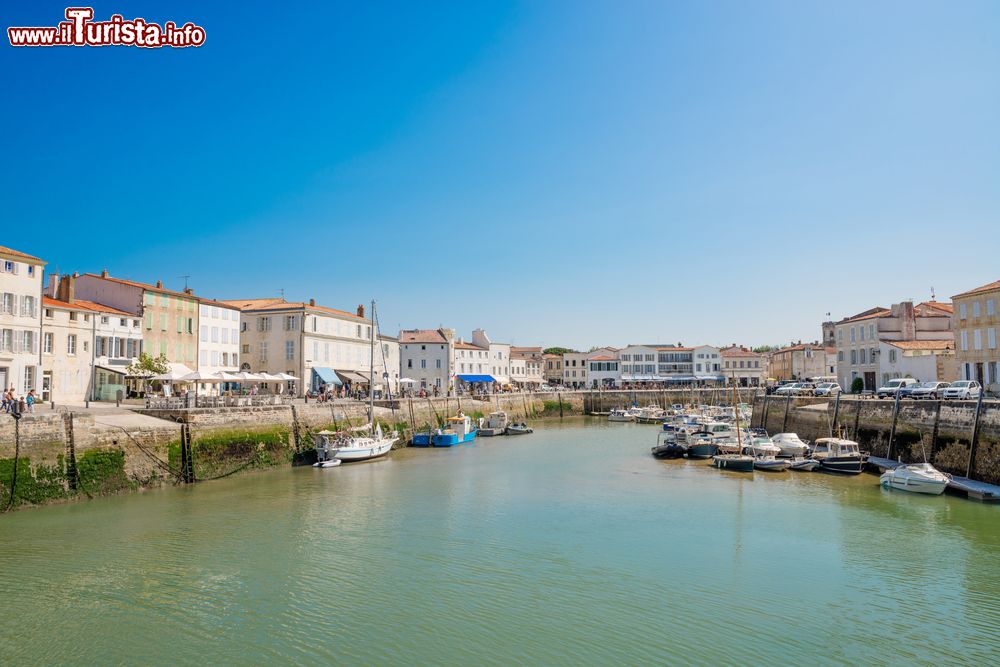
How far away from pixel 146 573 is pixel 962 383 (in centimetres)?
4234

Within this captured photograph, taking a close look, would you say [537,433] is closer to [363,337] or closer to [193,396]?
[363,337]

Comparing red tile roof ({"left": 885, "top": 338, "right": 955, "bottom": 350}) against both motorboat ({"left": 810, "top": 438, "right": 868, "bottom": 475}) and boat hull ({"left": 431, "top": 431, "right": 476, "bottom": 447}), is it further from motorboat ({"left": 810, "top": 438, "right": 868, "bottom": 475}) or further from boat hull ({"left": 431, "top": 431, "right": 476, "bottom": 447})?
boat hull ({"left": 431, "top": 431, "right": 476, "bottom": 447})

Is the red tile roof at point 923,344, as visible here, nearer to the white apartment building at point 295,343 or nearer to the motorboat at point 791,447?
the motorboat at point 791,447

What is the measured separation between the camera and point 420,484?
30.6 metres

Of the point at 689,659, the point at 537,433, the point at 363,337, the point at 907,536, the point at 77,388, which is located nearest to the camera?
the point at 689,659

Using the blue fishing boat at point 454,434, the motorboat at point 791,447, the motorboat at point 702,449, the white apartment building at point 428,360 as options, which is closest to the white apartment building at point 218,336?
the blue fishing boat at point 454,434

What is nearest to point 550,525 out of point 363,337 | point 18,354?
point 18,354

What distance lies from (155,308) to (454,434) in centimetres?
2239

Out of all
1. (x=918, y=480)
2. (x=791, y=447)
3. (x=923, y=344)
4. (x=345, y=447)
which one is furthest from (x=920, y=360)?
(x=345, y=447)

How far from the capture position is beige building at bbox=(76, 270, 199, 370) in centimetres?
4231

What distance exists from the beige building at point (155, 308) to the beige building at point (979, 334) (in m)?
51.8

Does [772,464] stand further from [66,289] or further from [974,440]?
[66,289]

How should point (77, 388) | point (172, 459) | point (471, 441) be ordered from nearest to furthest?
point (172, 459) < point (77, 388) < point (471, 441)

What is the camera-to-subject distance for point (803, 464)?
34.0 m
